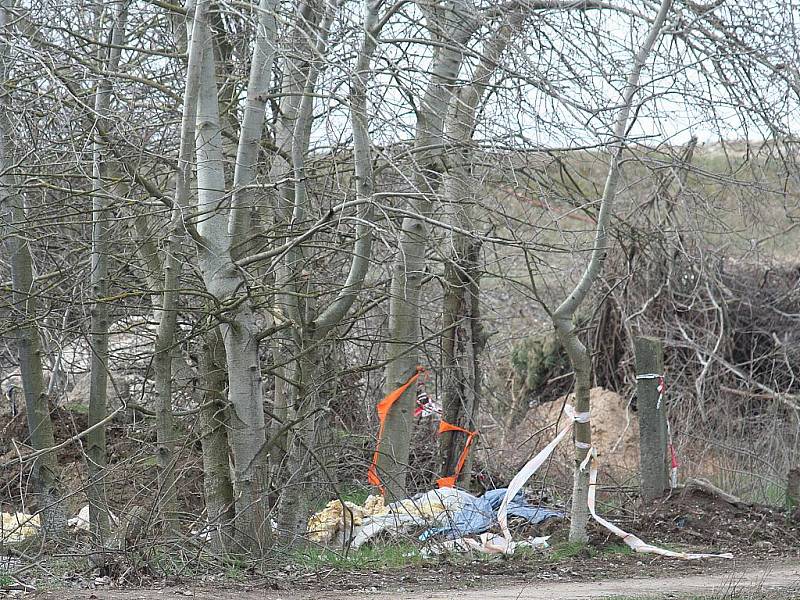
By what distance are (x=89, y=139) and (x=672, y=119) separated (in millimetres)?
4245

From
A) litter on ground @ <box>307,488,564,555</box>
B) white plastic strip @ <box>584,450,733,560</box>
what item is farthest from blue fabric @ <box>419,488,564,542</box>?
white plastic strip @ <box>584,450,733,560</box>

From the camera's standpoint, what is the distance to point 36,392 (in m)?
9.09

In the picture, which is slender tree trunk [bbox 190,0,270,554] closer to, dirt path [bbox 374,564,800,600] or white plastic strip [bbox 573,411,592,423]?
dirt path [bbox 374,564,800,600]

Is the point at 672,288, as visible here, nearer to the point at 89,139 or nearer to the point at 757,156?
the point at 757,156

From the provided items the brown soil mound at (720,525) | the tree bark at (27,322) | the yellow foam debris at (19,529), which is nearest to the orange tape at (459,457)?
the brown soil mound at (720,525)

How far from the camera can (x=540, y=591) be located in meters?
6.98

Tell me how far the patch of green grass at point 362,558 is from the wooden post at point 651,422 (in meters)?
2.87

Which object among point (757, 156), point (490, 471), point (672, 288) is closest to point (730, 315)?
point (672, 288)

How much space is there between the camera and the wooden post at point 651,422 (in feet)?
33.8

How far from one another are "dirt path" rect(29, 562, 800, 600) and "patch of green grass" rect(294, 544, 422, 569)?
112 cm

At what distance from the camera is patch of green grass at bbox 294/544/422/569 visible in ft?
26.3

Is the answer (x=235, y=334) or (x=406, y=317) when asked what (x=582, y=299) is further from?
(x=235, y=334)

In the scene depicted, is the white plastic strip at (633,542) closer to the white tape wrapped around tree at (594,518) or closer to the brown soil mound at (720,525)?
the white tape wrapped around tree at (594,518)

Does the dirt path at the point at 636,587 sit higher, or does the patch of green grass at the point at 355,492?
the patch of green grass at the point at 355,492
